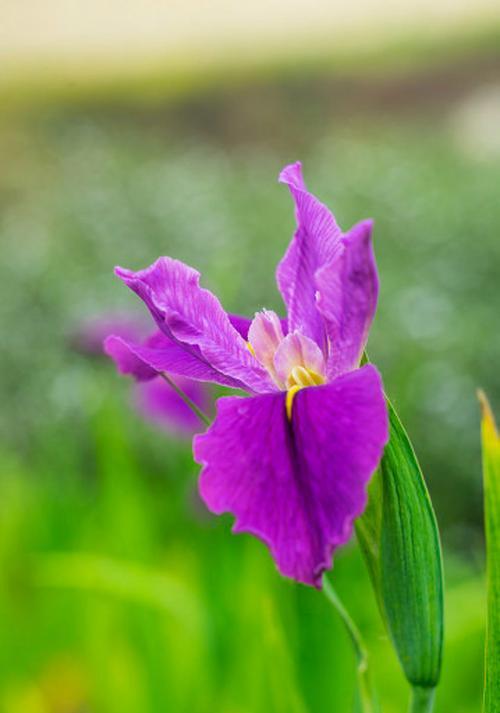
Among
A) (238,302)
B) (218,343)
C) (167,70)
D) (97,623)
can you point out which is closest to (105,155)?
(167,70)

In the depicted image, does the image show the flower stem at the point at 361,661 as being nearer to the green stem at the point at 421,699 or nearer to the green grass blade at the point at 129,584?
the green stem at the point at 421,699

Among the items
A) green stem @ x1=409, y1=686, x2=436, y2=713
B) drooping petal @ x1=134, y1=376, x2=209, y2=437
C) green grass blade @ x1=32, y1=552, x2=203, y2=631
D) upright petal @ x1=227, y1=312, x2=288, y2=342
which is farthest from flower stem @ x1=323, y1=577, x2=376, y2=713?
drooping petal @ x1=134, y1=376, x2=209, y2=437

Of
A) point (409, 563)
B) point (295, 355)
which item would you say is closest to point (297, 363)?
point (295, 355)

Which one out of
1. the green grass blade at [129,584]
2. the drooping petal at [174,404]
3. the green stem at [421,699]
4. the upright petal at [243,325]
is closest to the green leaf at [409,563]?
the green stem at [421,699]

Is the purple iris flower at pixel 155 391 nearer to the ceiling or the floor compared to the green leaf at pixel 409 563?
nearer to the ceiling

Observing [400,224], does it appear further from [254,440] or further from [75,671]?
[254,440]

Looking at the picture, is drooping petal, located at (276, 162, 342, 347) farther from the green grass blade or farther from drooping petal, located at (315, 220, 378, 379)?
the green grass blade

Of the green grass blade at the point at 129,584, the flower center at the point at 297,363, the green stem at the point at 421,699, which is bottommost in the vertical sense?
the green grass blade at the point at 129,584
